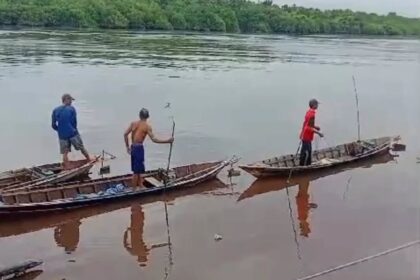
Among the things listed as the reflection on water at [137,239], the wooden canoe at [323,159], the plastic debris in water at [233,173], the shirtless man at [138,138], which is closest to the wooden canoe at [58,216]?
the reflection on water at [137,239]

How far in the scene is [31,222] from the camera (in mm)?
12555

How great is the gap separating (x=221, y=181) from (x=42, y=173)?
431 centimetres

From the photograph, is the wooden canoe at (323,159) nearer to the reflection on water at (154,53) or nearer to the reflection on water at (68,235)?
the reflection on water at (68,235)

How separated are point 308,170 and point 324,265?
A: 18.9ft

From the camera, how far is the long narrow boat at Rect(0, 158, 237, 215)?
12.5m

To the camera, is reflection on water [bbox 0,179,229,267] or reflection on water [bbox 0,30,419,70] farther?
reflection on water [bbox 0,30,419,70]

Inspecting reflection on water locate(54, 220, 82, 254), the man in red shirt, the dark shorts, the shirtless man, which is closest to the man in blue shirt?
the dark shorts

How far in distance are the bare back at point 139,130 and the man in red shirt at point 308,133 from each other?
427 centimetres

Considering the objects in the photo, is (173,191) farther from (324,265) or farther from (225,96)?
(225,96)

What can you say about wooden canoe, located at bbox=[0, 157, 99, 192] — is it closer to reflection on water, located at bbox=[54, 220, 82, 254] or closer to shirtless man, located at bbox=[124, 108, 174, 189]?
reflection on water, located at bbox=[54, 220, 82, 254]

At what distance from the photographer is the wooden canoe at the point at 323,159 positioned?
→ 51.7 feet

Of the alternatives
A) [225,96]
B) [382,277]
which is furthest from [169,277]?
[225,96]

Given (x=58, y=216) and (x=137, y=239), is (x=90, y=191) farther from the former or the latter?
(x=137, y=239)

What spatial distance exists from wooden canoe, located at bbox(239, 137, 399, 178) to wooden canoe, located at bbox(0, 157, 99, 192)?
3748 millimetres
